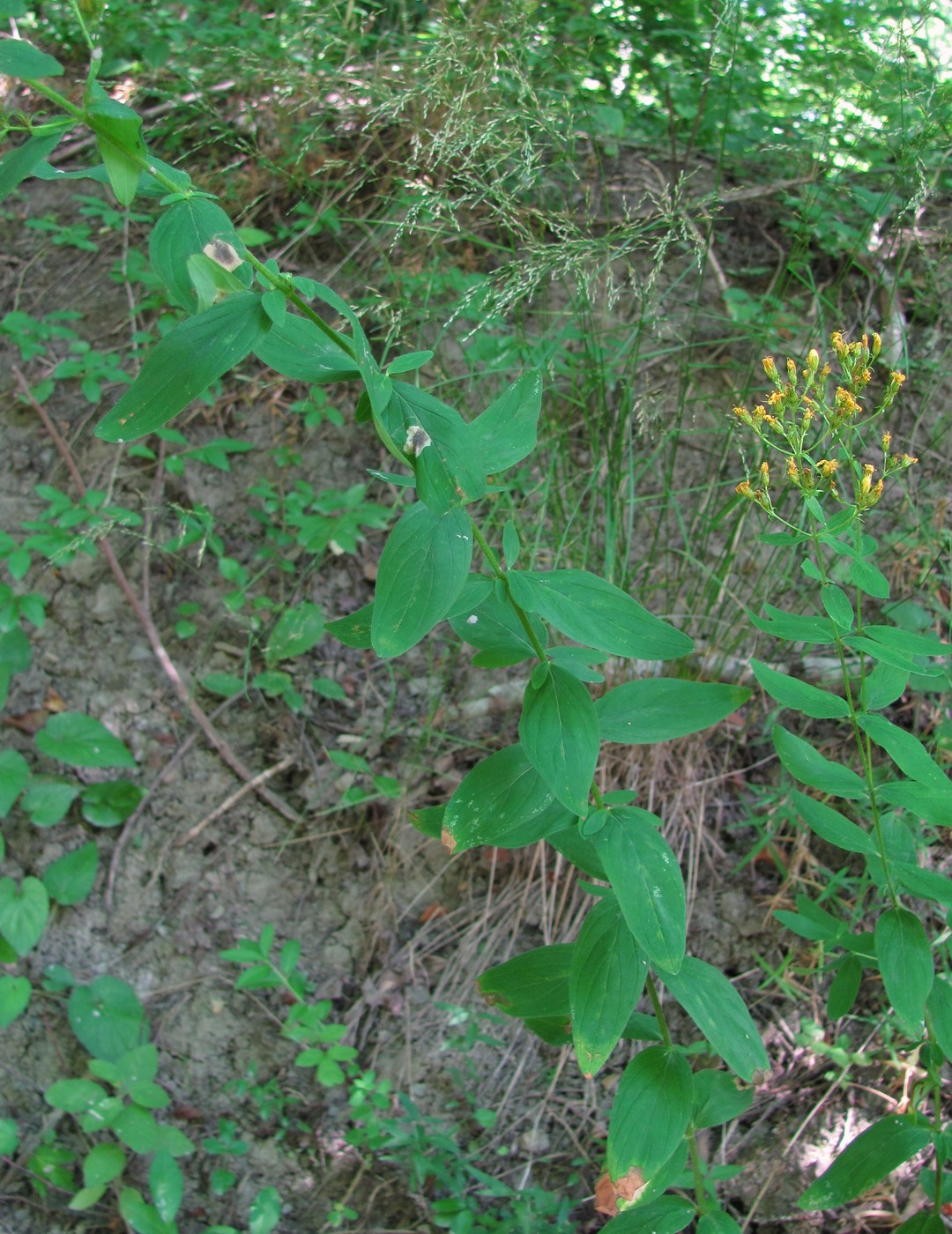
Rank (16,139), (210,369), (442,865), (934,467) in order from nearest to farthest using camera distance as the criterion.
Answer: (210,369) < (442,865) < (934,467) < (16,139)

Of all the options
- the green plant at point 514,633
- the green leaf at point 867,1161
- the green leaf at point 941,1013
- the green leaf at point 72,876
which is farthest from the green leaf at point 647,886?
the green leaf at point 72,876

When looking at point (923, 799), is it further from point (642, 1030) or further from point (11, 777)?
point (11, 777)

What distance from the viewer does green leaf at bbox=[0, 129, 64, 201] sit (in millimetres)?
871

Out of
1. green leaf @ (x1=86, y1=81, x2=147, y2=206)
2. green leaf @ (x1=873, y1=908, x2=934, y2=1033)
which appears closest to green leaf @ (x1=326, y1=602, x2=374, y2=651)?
green leaf @ (x1=86, y1=81, x2=147, y2=206)

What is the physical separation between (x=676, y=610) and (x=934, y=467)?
0.86 m

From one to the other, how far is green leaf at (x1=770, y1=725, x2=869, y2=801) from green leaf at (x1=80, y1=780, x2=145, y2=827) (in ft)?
5.82

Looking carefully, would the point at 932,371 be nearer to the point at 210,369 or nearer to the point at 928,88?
the point at 928,88

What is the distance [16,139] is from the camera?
396 centimetres

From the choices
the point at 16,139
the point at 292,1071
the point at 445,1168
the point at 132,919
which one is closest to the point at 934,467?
the point at 445,1168

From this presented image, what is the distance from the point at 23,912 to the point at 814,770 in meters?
1.84

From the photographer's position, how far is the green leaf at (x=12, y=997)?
6.83 feet

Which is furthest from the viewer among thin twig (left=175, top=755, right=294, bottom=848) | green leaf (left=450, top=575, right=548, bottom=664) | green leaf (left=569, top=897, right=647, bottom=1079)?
thin twig (left=175, top=755, right=294, bottom=848)

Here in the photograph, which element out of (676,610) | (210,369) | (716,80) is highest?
(716,80)

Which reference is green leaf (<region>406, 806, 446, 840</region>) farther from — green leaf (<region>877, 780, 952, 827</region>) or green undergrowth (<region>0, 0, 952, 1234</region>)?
green leaf (<region>877, 780, 952, 827</region>)
